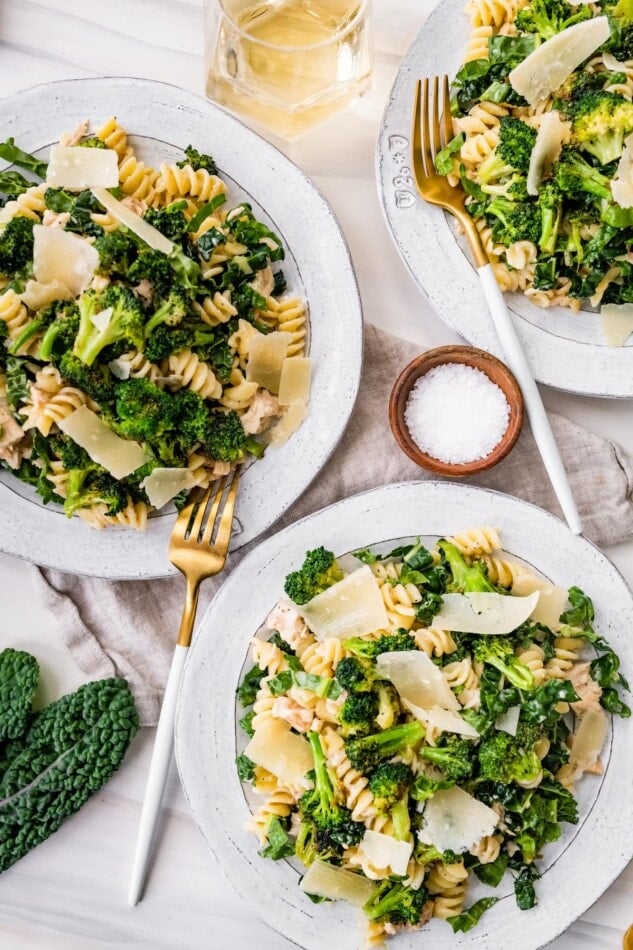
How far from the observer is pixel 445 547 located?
3074 millimetres

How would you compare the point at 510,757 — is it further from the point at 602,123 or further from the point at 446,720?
the point at 602,123

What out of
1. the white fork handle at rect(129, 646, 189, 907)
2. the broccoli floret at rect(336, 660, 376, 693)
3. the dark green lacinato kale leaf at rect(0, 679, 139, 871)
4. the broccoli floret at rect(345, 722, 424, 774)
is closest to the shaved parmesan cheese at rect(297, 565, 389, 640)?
the broccoli floret at rect(336, 660, 376, 693)

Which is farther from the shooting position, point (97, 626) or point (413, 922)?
point (97, 626)

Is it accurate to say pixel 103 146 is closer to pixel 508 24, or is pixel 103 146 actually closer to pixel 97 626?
pixel 508 24

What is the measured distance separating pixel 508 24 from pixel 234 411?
5.61 ft

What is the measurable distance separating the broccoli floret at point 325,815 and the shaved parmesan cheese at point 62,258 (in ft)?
5.60

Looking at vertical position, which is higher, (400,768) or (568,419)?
(568,419)

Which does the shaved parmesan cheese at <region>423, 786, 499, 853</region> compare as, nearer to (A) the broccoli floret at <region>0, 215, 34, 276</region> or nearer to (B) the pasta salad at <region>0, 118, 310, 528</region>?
(B) the pasta salad at <region>0, 118, 310, 528</region>

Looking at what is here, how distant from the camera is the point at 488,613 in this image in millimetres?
2910

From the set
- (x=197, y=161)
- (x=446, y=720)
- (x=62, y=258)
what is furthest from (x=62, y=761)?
(x=197, y=161)

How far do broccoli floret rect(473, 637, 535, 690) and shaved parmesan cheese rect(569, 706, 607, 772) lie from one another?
0.33 m

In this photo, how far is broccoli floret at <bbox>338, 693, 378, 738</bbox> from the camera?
283 centimetres

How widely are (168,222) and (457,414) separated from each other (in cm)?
123

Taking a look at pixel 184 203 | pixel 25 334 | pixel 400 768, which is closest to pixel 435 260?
pixel 184 203
